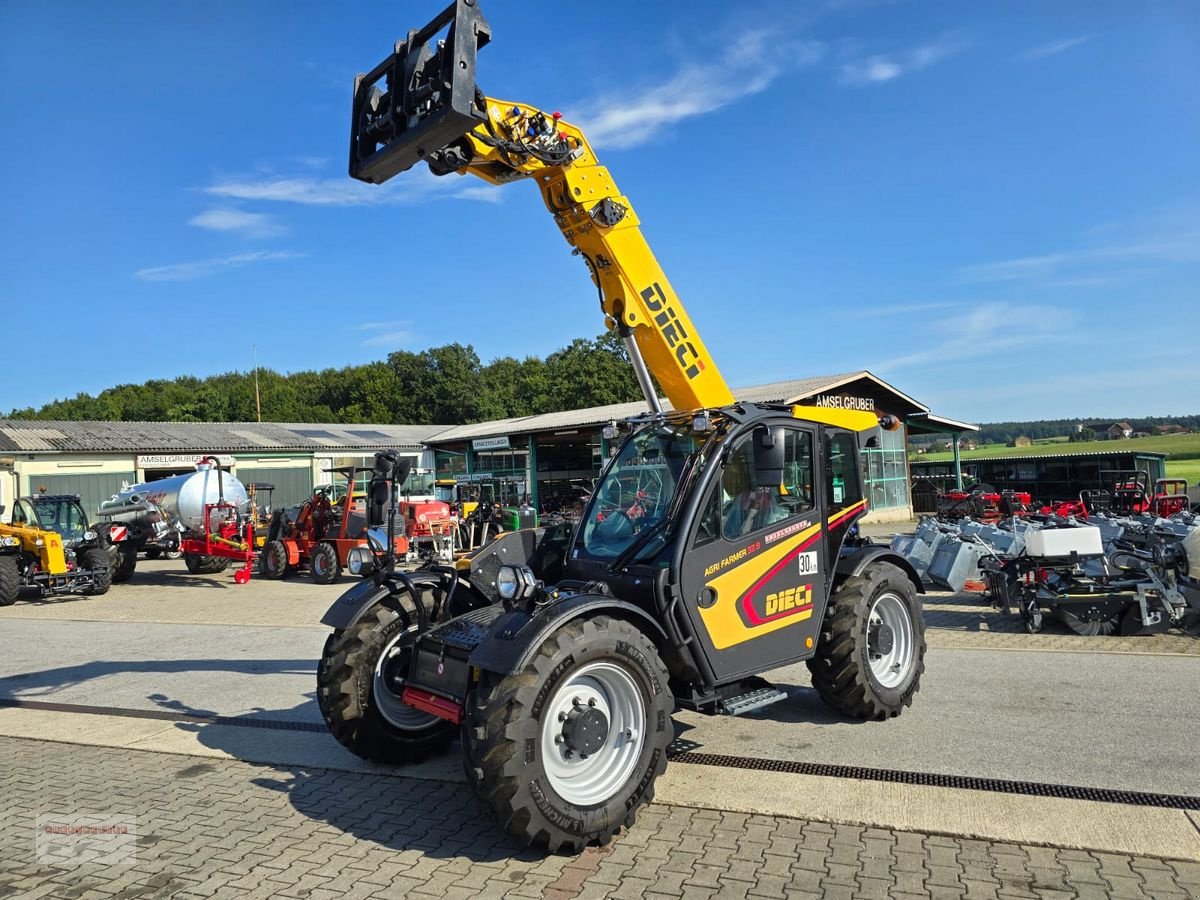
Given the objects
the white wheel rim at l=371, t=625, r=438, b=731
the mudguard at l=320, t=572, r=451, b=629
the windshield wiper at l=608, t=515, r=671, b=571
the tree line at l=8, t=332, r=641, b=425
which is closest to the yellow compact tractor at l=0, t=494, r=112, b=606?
the mudguard at l=320, t=572, r=451, b=629

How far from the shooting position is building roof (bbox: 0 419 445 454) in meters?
29.3

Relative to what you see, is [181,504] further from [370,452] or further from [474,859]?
[474,859]

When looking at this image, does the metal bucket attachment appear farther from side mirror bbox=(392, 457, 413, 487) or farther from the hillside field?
the hillside field

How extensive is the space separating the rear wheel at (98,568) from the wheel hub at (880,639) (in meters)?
15.4

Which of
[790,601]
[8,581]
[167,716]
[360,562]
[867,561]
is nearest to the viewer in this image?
[790,601]

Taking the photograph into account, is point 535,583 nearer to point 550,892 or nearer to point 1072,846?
point 550,892

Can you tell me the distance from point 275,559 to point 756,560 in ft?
50.4

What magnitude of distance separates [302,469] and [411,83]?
3240 centimetres

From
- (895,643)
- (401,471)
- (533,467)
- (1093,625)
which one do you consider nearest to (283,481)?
(533,467)

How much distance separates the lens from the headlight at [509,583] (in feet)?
14.7

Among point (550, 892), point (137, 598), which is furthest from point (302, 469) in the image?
point (550, 892)

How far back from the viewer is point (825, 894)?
376cm

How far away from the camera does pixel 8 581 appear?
1528 cm

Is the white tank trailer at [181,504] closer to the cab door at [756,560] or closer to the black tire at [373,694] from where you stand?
the black tire at [373,694]
